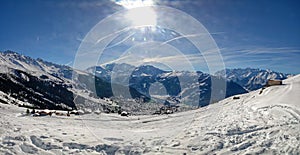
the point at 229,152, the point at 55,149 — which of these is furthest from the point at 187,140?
the point at 55,149

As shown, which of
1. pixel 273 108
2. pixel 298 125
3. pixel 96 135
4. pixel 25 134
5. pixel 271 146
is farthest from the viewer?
pixel 273 108

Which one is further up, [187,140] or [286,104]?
[286,104]

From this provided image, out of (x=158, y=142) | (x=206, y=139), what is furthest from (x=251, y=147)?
(x=158, y=142)

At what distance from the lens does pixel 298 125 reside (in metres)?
16.5

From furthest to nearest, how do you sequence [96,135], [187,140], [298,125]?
[96,135] < [187,140] < [298,125]

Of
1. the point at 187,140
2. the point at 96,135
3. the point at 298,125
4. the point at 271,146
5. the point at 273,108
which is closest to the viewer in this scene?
the point at 271,146

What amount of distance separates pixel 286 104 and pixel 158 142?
11836 mm

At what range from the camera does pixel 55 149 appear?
1661 cm

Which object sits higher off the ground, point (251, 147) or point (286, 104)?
point (286, 104)

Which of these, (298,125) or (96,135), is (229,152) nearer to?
(298,125)

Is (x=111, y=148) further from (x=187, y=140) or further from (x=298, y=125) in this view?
(x=298, y=125)

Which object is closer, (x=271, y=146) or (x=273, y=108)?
(x=271, y=146)

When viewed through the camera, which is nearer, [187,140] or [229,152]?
[229,152]

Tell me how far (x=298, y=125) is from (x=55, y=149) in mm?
14514
